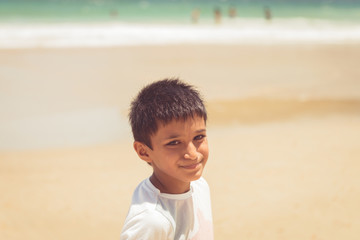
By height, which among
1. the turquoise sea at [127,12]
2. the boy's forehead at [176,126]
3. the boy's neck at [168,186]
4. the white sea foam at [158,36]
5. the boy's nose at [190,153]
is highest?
the turquoise sea at [127,12]

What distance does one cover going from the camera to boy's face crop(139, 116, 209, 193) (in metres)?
1.50

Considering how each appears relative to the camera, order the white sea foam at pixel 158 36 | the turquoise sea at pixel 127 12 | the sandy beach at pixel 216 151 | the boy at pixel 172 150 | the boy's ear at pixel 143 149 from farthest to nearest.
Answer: the turquoise sea at pixel 127 12 < the white sea foam at pixel 158 36 < the sandy beach at pixel 216 151 < the boy's ear at pixel 143 149 < the boy at pixel 172 150

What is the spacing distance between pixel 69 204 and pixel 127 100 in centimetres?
348

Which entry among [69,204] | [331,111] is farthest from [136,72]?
[69,204]

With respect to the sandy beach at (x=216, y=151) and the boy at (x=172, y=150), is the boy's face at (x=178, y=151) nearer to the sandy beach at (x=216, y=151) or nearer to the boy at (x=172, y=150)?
the boy at (x=172, y=150)

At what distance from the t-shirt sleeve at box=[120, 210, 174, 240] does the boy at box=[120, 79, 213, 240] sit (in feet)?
0.08

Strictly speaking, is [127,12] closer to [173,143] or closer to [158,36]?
[158,36]

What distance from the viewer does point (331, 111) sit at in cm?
587

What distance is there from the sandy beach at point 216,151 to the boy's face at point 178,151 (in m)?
1.52

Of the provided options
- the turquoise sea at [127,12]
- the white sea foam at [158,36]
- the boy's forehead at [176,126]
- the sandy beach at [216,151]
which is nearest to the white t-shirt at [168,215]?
the boy's forehead at [176,126]

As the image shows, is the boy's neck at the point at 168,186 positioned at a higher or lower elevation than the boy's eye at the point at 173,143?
lower

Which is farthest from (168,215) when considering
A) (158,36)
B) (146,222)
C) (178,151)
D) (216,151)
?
(158,36)

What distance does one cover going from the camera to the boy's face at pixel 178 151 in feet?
4.91

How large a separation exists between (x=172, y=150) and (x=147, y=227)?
0.31 metres
